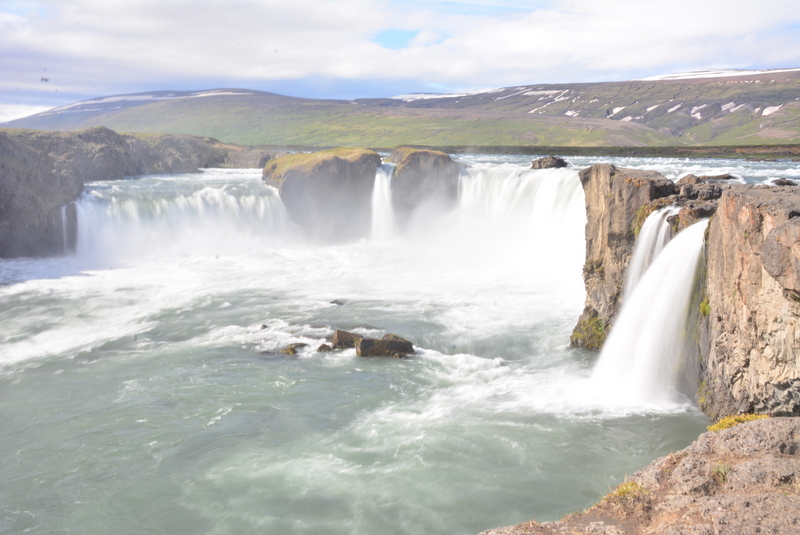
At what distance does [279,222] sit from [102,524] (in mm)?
33076

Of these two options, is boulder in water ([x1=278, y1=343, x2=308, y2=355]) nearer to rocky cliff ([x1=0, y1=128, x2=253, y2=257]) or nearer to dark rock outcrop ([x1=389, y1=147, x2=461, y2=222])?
rocky cliff ([x1=0, y1=128, x2=253, y2=257])

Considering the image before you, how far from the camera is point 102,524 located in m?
9.70

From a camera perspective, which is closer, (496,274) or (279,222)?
(496,274)

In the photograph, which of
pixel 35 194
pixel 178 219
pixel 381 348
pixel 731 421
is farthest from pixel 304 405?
pixel 35 194

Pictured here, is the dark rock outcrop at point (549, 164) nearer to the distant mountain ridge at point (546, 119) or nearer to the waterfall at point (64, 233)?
the waterfall at point (64, 233)

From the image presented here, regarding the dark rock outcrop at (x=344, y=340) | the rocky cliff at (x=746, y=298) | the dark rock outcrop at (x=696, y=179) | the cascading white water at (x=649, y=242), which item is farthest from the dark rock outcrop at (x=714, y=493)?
the dark rock outcrop at (x=344, y=340)

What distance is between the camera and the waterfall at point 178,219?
36.2 metres

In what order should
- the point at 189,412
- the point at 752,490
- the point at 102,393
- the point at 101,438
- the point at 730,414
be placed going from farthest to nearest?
the point at 102,393
the point at 189,412
the point at 101,438
the point at 730,414
the point at 752,490

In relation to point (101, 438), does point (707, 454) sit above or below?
above

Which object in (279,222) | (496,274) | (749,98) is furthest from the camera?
(749,98)

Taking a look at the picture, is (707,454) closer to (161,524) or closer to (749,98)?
(161,524)

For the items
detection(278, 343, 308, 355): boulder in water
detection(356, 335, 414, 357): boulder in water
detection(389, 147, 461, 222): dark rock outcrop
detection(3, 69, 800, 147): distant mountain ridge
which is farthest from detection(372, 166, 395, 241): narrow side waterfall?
detection(3, 69, 800, 147): distant mountain ridge

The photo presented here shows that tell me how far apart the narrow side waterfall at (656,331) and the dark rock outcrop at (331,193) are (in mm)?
29819

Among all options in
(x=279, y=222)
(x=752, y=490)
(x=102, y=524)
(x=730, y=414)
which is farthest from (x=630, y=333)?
(x=279, y=222)
